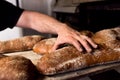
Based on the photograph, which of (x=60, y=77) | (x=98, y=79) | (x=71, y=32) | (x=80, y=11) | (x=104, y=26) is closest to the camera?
(x=60, y=77)

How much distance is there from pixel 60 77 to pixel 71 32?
22cm

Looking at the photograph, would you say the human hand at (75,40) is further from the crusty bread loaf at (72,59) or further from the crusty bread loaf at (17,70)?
the crusty bread loaf at (17,70)

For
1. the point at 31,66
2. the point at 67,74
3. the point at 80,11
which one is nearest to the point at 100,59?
the point at 67,74

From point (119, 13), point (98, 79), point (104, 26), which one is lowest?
point (98, 79)

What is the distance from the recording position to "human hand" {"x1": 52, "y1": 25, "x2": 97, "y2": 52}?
834mm

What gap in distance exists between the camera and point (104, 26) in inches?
53.2

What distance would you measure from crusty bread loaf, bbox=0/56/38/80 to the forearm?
26 cm

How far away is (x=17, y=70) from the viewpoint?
0.75 meters

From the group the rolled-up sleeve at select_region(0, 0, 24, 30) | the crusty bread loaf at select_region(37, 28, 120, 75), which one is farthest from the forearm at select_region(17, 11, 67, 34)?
the crusty bread loaf at select_region(37, 28, 120, 75)

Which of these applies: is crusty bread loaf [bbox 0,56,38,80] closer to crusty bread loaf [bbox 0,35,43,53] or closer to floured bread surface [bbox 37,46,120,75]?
floured bread surface [bbox 37,46,120,75]

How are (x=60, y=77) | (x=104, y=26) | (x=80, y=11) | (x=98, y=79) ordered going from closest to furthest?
(x=60, y=77), (x=98, y=79), (x=104, y=26), (x=80, y=11)

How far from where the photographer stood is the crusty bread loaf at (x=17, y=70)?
74 cm

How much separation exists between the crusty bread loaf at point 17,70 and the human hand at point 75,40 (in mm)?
187

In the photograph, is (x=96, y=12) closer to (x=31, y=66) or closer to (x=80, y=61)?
(x=80, y=61)
